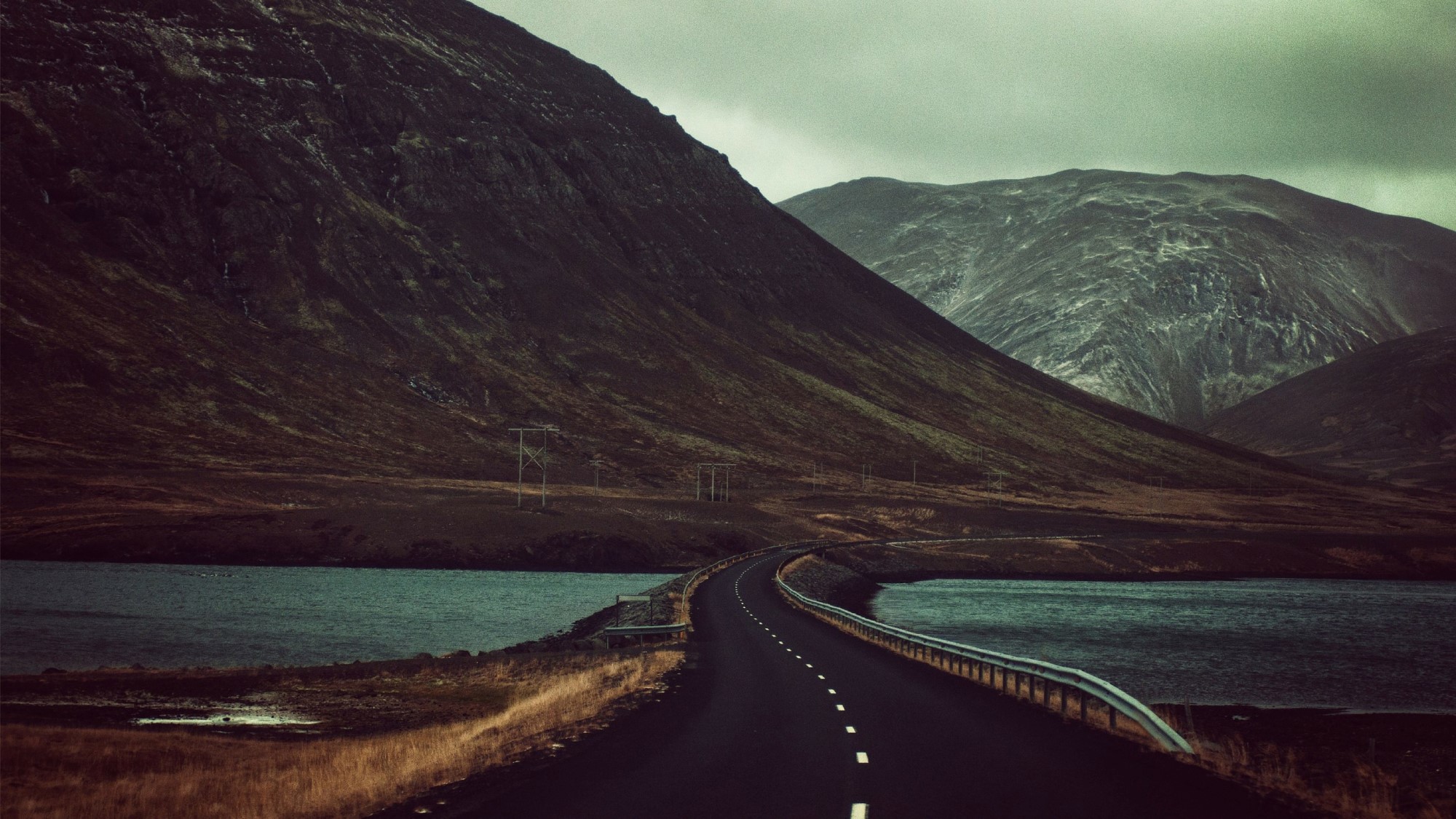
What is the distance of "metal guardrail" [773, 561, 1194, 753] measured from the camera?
65.0ft

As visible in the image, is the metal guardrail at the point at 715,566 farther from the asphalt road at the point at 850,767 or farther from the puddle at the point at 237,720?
the asphalt road at the point at 850,767

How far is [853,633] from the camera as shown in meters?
48.9

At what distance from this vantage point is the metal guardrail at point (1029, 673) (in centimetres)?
1981

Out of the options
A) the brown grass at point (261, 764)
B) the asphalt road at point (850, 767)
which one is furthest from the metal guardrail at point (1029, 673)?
the brown grass at point (261, 764)

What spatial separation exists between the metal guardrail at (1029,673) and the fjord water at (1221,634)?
760cm

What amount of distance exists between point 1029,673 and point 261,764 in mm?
15161

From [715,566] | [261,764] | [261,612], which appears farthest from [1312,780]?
[715,566]

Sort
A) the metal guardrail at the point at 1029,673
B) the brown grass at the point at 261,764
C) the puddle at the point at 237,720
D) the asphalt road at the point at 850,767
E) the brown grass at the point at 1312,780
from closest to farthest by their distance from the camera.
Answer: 1. the asphalt road at the point at 850,767
2. the brown grass at the point at 1312,780
3. the brown grass at the point at 261,764
4. the metal guardrail at the point at 1029,673
5. the puddle at the point at 237,720

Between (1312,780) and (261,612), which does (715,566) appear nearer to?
(261,612)

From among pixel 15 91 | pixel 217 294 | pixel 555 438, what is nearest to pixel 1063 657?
pixel 555 438

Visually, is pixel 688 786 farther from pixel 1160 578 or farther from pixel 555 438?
pixel 555 438

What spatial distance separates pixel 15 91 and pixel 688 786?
21068 cm

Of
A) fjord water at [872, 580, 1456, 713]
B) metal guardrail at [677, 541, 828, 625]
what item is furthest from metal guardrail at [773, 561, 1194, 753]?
metal guardrail at [677, 541, 828, 625]

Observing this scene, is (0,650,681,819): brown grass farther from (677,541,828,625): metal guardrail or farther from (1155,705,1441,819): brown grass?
(677,541,828,625): metal guardrail
